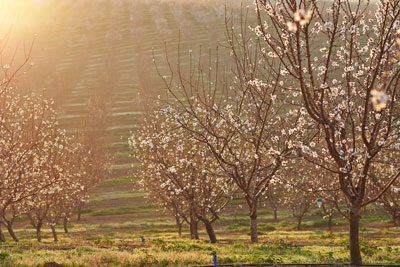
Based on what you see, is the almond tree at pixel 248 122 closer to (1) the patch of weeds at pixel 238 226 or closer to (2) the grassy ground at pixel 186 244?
(2) the grassy ground at pixel 186 244

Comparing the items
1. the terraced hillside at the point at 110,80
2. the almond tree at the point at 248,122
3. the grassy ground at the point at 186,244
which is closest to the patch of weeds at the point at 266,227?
the grassy ground at the point at 186,244

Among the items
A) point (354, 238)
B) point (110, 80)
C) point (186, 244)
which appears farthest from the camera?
point (110, 80)

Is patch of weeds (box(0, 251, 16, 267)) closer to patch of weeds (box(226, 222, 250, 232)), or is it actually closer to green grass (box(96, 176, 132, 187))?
patch of weeds (box(226, 222, 250, 232))

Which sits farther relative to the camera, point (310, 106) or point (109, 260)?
point (109, 260)

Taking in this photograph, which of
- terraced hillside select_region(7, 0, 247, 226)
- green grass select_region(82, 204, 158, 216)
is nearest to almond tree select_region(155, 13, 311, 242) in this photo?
terraced hillside select_region(7, 0, 247, 226)

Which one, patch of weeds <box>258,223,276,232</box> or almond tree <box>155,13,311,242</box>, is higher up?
almond tree <box>155,13,311,242</box>

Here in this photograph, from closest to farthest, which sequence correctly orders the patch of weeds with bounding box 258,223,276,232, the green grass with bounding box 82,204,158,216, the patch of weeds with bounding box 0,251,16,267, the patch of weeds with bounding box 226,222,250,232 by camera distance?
the patch of weeds with bounding box 0,251,16,267, the patch of weeds with bounding box 258,223,276,232, the patch of weeds with bounding box 226,222,250,232, the green grass with bounding box 82,204,158,216

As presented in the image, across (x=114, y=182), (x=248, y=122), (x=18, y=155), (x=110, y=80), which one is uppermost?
(x=110, y=80)

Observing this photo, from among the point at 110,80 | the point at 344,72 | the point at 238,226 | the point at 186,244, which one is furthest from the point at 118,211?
the point at 110,80

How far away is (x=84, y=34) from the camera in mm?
197750

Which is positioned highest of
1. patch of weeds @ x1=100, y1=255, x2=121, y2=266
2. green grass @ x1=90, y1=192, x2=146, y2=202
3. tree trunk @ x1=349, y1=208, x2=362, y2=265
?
tree trunk @ x1=349, y1=208, x2=362, y2=265

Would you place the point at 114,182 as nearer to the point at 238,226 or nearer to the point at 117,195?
Answer: the point at 117,195

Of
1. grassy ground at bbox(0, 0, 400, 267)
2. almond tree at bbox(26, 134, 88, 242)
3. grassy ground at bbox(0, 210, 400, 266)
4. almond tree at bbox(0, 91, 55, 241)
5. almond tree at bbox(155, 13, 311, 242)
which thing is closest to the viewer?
almond tree at bbox(155, 13, 311, 242)

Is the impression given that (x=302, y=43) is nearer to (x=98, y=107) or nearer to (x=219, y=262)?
(x=219, y=262)
